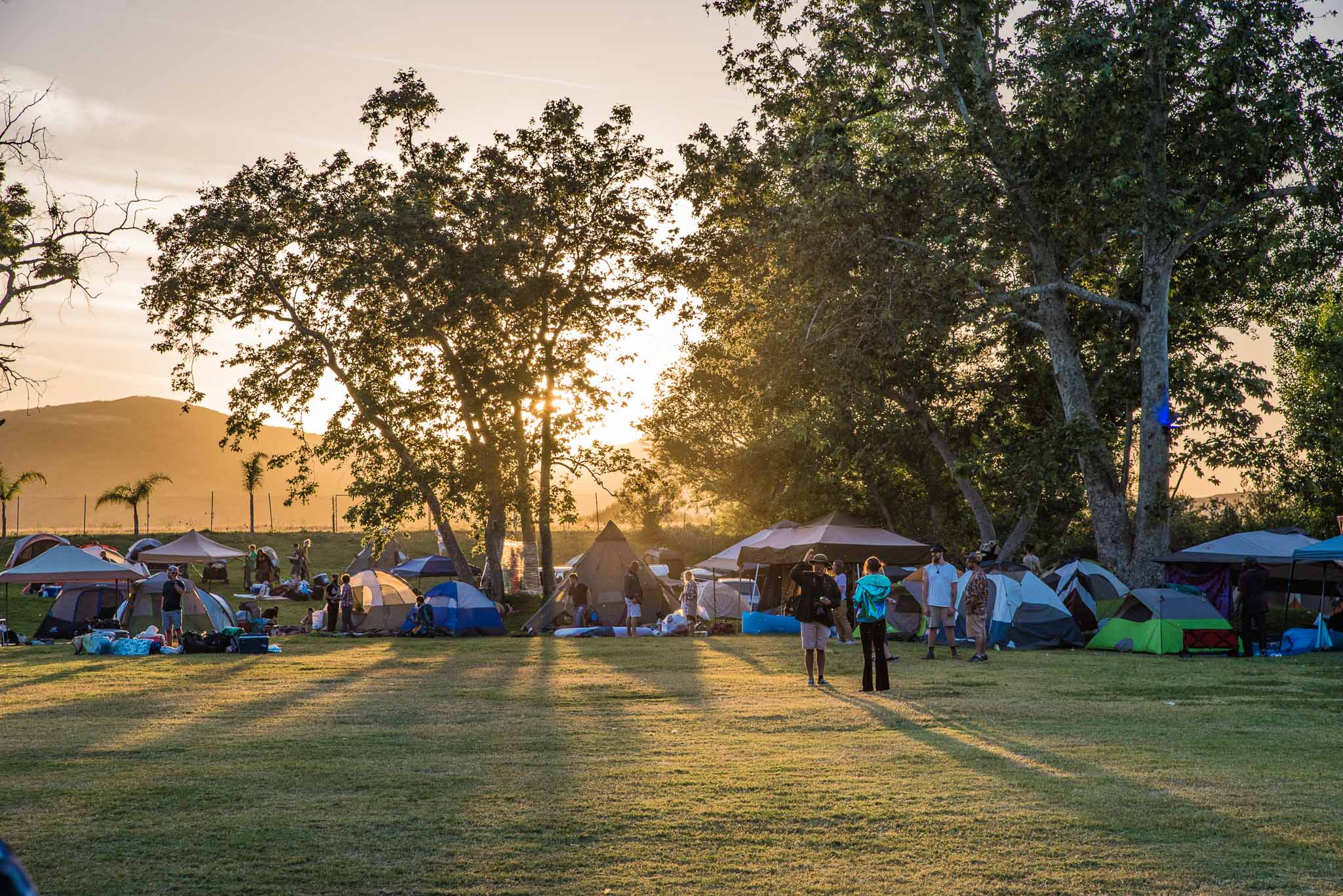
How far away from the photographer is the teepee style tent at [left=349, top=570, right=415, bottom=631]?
29844mm

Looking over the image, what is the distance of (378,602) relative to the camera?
30.0 m

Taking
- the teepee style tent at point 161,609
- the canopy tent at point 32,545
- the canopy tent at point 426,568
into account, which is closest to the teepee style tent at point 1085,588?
the teepee style tent at point 161,609

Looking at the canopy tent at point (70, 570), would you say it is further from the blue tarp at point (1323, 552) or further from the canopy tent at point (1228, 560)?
the blue tarp at point (1323, 552)

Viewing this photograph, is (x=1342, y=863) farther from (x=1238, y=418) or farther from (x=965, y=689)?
(x=1238, y=418)

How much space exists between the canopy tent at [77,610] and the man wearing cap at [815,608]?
19336mm

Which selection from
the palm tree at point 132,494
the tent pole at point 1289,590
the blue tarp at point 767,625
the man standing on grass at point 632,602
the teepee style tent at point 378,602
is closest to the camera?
the tent pole at point 1289,590

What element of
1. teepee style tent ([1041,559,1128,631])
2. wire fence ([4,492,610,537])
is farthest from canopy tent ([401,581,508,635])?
wire fence ([4,492,610,537])

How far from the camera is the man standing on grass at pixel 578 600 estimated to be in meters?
30.0

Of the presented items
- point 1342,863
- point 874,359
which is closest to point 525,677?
point 1342,863

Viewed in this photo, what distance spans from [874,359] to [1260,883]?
85.8 ft

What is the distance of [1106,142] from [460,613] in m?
18.3

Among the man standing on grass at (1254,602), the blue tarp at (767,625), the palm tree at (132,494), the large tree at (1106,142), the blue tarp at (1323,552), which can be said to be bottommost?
the blue tarp at (767,625)

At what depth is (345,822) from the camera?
24.1ft

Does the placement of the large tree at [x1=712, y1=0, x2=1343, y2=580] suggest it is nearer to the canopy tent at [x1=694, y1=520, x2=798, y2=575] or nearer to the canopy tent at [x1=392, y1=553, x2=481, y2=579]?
the canopy tent at [x1=694, y1=520, x2=798, y2=575]
